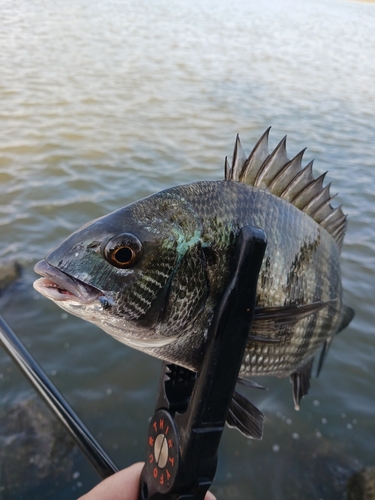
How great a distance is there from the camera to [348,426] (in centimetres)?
370

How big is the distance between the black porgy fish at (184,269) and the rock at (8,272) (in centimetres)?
342

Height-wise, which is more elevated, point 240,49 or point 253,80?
point 240,49

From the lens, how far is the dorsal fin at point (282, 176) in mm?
1758

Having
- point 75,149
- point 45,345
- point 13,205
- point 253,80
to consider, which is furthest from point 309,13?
point 45,345

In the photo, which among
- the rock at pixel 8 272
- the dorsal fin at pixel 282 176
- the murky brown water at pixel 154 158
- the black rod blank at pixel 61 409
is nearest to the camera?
the dorsal fin at pixel 282 176

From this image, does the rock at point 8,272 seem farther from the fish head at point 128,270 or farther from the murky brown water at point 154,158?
the fish head at point 128,270

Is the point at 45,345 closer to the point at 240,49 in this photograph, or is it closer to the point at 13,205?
the point at 13,205

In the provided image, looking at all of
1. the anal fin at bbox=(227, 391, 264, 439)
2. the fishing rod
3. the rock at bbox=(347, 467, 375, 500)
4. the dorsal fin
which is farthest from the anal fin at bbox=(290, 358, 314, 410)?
the rock at bbox=(347, 467, 375, 500)

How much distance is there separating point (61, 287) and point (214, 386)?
0.49m

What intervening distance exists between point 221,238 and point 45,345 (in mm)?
3118

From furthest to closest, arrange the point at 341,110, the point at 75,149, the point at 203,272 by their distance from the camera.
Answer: the point at 341,110, the point at 75,149, the point at 203,272

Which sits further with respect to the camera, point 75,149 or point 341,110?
point 341,110

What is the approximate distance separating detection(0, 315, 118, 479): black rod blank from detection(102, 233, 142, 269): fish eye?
3.56 feet

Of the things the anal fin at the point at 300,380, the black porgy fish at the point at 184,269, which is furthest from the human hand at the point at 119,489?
the anal fin at the point at 300,380
